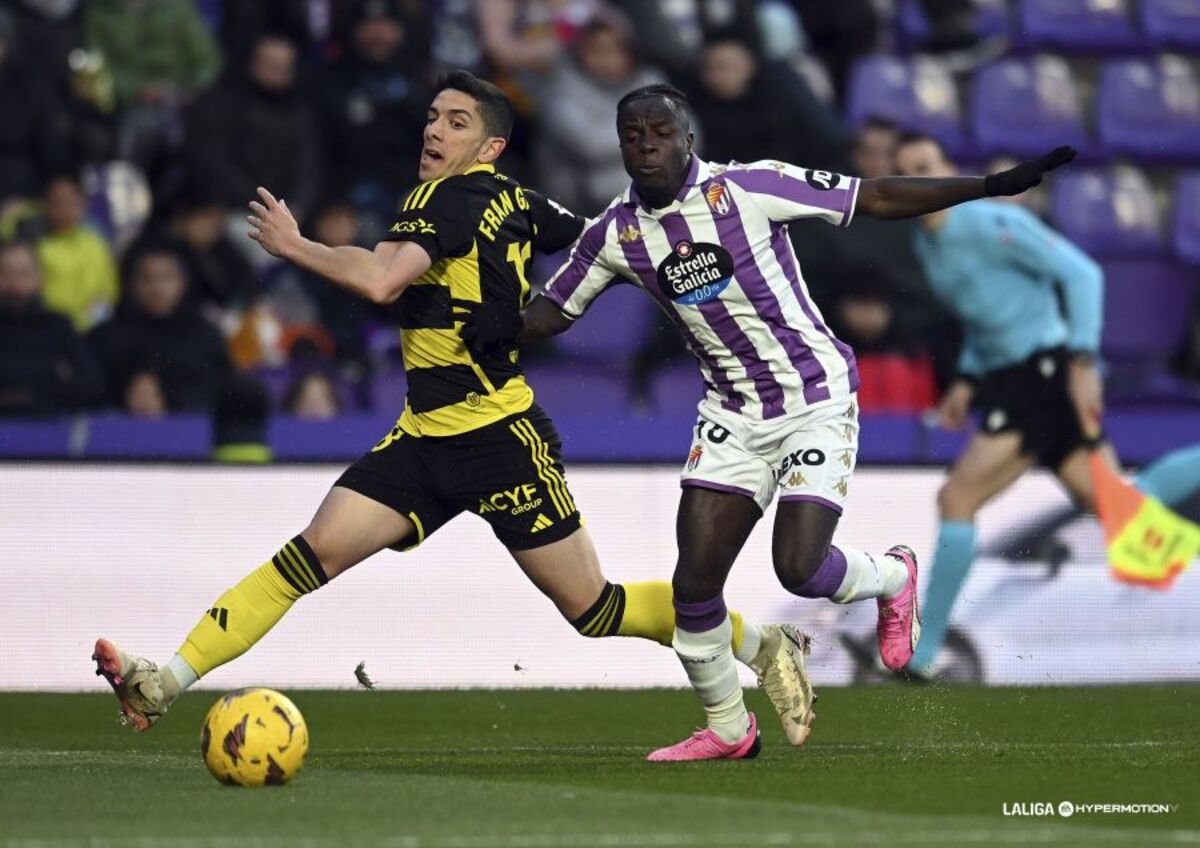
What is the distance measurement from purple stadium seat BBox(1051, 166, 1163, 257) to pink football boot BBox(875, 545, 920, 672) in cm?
795

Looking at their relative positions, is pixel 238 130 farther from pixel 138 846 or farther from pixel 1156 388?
pixel 138 846

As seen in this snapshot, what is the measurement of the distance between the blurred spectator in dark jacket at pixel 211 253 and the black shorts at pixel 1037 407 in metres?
4.44

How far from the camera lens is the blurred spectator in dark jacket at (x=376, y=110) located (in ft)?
48.8

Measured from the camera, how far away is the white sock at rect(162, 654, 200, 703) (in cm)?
789

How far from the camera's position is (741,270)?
7.88m

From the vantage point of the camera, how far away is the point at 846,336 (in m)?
12.6

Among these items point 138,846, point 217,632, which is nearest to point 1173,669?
point 217,632

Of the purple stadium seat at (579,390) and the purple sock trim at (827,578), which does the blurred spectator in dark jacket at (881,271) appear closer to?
the purple stadium seat at (579,390)

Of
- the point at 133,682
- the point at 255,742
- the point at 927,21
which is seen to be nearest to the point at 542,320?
the point at 133,682

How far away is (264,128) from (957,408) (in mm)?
5002

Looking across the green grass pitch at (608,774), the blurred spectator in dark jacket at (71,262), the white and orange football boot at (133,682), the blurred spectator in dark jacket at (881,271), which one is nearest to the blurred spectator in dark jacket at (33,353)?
the blurred spectator in dark jacket at (71,262)

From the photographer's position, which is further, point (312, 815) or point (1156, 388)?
point (1156, 388)

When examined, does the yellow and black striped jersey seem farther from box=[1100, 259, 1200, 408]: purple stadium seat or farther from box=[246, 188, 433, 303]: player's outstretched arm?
box=[1100, 259, 1200, 408]: purple stadium seat

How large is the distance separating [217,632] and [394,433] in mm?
915
